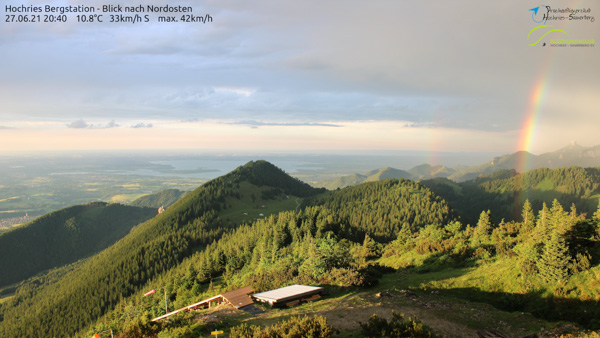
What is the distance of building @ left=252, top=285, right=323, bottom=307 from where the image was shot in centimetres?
2367

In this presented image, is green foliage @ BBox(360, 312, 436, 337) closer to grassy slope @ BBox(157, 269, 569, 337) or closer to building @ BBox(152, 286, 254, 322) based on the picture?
grassy slope @ BBox(157, 269, 569, 337)

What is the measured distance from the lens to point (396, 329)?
1427cm

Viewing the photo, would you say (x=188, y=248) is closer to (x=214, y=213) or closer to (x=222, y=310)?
(x=214, y=213)

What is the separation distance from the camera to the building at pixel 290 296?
2367 cm

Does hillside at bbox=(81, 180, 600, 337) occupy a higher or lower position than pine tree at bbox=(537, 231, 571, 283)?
lower

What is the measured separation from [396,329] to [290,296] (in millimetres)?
11243

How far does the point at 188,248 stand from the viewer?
120 m

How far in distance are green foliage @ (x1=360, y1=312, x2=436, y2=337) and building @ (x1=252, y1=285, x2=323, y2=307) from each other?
30.0ft

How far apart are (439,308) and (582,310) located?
746cm

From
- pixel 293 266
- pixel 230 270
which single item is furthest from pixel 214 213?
pixel 293 266

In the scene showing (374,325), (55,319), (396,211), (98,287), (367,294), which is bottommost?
(55,319)

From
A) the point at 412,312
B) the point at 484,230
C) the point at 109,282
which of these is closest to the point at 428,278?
the point at 412,312

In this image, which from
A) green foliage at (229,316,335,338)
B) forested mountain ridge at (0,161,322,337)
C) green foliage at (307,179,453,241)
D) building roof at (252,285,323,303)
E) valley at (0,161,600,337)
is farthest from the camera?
green foliage at (307,179,453,241)

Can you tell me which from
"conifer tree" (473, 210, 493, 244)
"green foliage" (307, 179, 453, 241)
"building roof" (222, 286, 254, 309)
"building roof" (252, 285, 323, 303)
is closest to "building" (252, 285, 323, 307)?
"building roof" (252, 285, 323, 303)
